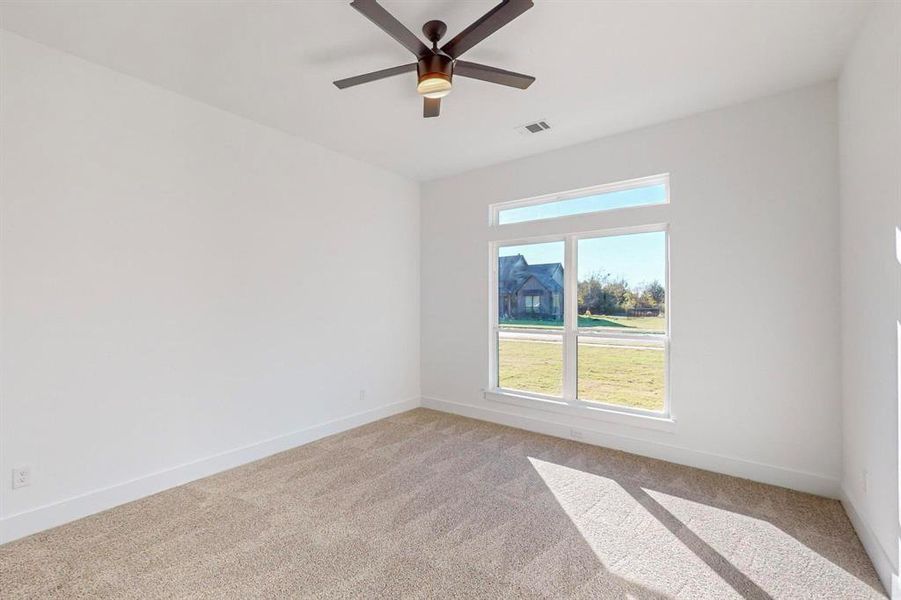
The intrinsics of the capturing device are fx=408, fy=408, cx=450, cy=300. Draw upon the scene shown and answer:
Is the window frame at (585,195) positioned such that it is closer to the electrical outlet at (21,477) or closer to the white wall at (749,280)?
the white wall at (749,280)

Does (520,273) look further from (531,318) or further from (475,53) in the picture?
(475,53)

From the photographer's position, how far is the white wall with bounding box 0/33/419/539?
94.4 inches

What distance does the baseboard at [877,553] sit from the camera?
6.03 ft

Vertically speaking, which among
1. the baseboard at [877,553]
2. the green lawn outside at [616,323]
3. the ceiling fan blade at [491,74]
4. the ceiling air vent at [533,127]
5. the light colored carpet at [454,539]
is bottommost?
the light colored carpet at [454,539]

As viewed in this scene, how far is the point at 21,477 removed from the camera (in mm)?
2348

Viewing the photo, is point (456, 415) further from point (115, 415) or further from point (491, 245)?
point (115, 415)

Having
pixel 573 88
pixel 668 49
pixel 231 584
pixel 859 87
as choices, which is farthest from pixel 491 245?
pixel 231 584

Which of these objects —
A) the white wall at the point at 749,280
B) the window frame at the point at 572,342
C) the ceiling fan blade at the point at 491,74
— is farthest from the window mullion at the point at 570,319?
the ceiling fan blade at the point at 491,74

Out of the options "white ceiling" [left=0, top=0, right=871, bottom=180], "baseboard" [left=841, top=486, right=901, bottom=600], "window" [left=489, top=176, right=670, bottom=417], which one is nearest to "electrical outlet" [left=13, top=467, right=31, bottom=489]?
"white ceiling" [left=0, top=0, right=871, bottom=180]

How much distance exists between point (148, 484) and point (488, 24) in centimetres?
→ 356

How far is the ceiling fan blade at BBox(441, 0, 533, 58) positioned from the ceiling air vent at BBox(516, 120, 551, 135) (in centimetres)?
151

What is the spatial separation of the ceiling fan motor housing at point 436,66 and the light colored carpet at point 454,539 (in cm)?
259

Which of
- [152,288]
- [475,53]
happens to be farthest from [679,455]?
[152,288]

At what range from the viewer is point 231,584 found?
195 cm
